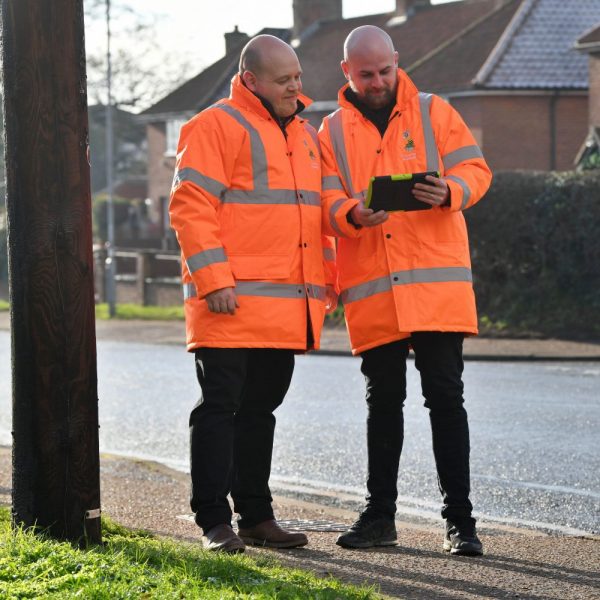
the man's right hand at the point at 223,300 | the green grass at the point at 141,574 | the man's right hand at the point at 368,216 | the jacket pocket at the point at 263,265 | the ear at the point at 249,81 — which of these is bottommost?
the green grass at the point at 141,574

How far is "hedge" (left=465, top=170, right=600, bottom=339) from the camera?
1934 centimetres

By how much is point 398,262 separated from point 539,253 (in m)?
14.8

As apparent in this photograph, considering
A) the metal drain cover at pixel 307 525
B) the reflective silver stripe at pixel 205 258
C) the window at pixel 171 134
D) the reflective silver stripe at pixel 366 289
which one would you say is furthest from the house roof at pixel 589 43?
the reflective silver stripe at pixel 205 258

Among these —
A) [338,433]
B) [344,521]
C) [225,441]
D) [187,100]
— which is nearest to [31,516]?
[225,441]

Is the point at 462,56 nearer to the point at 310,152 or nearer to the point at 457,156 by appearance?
the point at 457,156

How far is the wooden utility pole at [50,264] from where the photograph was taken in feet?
16.8

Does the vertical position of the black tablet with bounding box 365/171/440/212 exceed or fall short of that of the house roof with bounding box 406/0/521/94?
it falls short

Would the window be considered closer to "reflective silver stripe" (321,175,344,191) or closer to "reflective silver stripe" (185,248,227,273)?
"reflective silver stripe" (321,175,344,191)

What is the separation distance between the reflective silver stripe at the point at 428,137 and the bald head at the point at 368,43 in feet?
0.82

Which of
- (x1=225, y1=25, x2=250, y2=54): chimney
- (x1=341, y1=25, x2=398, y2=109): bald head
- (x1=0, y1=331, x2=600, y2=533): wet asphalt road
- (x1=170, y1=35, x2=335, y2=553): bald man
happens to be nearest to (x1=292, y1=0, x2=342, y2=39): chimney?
(x1=225, y1=25, x2=250, y2=54): chimney

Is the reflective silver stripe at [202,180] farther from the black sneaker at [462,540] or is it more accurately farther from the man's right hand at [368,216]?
the black sneaker at [462,540]

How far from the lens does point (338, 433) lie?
10117 mm

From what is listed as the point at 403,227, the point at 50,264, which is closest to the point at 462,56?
the point at 403,227

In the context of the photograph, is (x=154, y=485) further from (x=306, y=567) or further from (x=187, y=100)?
(x=187, y=100)
